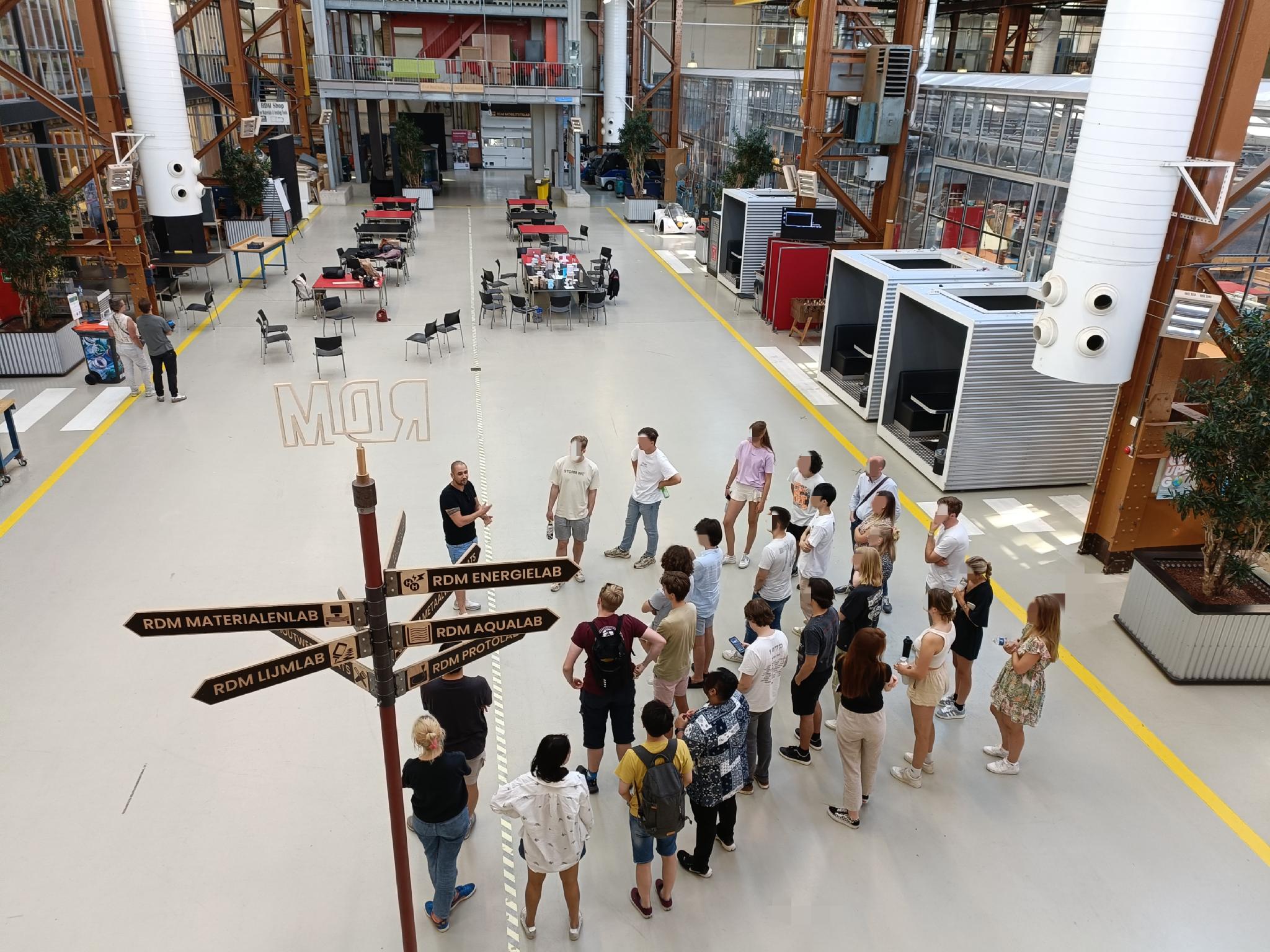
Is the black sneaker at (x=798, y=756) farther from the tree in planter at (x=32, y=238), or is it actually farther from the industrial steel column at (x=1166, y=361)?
the tree in planter at (x=32, y=238)

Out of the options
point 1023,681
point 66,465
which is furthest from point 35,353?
point 1023,681

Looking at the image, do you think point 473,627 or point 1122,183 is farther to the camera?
point 1122,183

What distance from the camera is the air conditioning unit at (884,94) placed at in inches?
634

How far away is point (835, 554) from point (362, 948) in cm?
585

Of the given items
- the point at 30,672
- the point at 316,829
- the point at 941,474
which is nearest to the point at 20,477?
the point at 30,672

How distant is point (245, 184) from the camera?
22.7 m

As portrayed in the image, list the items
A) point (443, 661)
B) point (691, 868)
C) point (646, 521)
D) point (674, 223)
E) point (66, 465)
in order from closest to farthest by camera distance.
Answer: point (443, 661)
point (691, 868)
point (646, 521)
point (66, 465)
point (674, 223)

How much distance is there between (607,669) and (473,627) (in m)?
2.20

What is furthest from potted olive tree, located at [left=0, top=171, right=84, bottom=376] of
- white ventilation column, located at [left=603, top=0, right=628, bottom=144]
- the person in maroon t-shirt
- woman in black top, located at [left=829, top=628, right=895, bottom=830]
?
white ventilation column, located at [left=603, top=0, right=628, bottom=144]

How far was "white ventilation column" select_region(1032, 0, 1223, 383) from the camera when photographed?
728cm

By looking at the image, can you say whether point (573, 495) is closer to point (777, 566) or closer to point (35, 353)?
point (777, 566)

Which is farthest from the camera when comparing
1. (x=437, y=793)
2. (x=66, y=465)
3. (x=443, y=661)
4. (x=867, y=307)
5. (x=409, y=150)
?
(x=409, y=150)

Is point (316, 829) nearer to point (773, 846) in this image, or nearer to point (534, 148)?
point (773, 846)

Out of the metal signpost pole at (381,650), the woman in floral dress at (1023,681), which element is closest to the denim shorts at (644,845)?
the metal signpost pole at (381,650)
